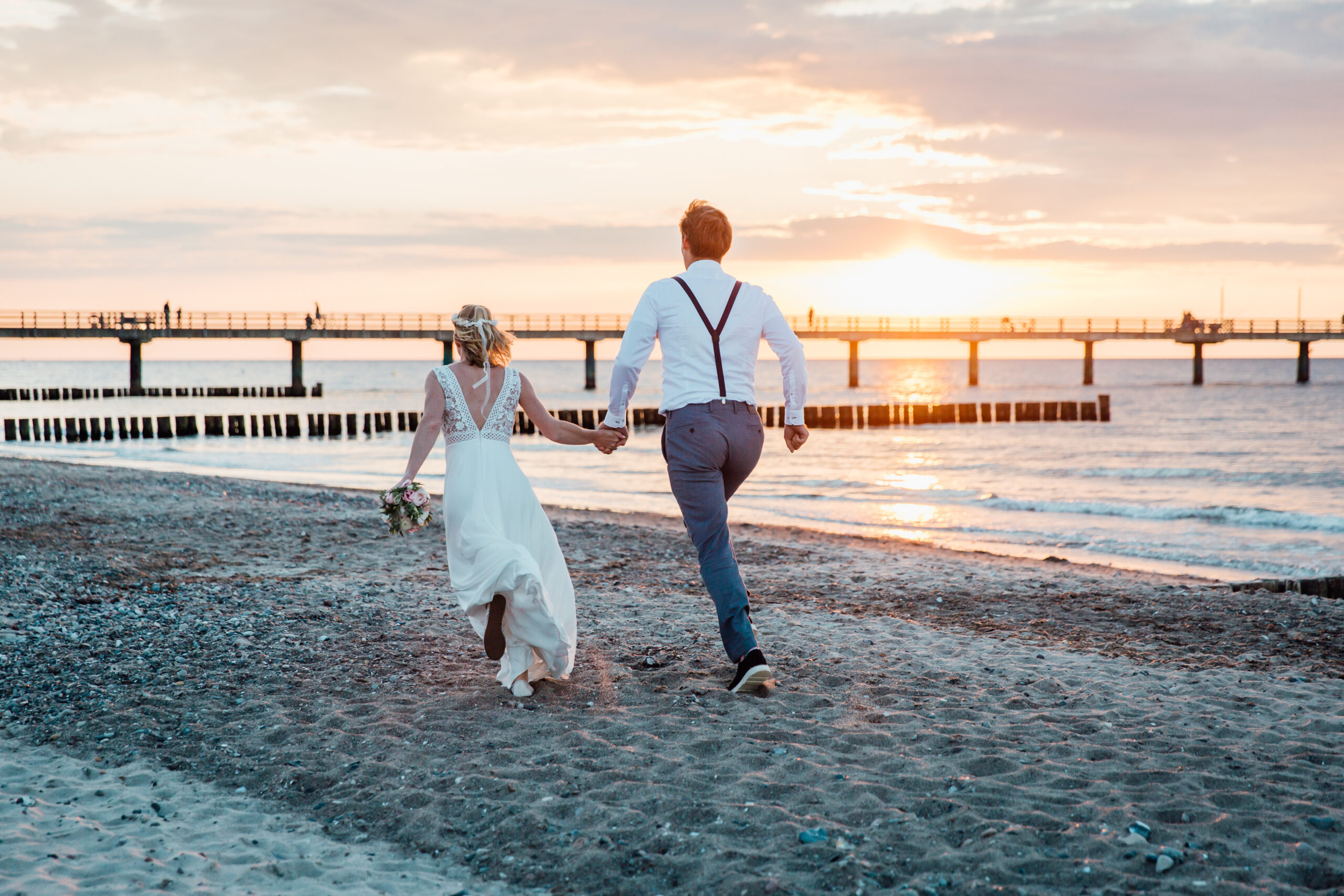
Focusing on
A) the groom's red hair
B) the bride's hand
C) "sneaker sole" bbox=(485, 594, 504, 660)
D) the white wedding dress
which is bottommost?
"sneaker sole" bbox=(485, 594, 504, 660)

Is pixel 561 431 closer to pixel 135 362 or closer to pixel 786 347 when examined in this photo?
pixel 786 347

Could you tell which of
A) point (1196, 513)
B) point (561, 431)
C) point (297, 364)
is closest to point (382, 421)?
point (297, 364)

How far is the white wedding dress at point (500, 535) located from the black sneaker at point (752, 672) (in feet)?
2.56

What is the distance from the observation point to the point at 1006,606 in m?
7.30

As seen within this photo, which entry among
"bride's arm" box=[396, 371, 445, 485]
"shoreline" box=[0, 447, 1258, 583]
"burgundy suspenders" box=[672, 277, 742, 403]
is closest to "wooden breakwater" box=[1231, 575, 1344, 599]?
"shoreline" box=[0, 447, 1258, 583]

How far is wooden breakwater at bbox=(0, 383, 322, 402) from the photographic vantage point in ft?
173

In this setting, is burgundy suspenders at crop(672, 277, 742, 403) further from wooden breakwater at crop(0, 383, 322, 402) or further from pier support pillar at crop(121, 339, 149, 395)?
wooden breakwater at crop(0, 383, 322, 402)

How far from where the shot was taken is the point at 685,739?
158 inches

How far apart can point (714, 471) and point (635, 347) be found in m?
0.63

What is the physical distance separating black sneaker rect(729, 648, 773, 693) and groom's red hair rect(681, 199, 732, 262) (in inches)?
70.5

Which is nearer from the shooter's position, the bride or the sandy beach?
the sandy beach

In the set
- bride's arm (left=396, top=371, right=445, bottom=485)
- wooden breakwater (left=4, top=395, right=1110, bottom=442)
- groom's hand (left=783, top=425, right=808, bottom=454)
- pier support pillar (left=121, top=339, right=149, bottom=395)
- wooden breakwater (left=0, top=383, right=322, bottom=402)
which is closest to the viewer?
bride's arm (left=396, top=371, right=445, bottom=485)

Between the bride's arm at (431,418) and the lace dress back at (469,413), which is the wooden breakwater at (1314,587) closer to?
the lace dress back at (469,413)

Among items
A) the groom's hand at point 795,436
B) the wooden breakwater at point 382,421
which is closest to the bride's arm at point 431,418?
the groom's hand at point 795,436
